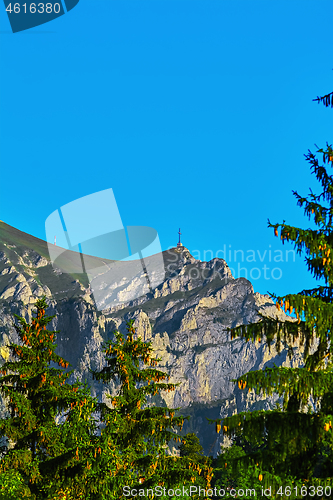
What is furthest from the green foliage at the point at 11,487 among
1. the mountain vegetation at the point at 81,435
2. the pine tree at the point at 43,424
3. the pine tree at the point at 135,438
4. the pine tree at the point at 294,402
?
the pine tree at the point at 294,402

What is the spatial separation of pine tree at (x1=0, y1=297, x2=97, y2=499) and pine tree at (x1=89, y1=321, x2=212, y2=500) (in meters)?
0.81

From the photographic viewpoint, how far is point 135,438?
755 inches

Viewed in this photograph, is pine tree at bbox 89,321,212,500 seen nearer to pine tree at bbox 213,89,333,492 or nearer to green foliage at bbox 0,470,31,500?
green foliage at bbox 0,470,31,500

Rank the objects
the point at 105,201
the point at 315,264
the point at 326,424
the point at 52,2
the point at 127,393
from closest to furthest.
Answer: the point at 326,424
the point at 315,264
the point at 127,393
the point at 52,2
the point at 105,201

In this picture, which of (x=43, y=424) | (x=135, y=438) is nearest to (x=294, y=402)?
(x=135, y=438)

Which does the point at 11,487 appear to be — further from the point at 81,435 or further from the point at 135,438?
the point at 135,438

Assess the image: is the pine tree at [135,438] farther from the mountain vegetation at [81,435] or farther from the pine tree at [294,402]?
the pine tree at [294,402]

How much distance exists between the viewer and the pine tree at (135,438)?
1575cm

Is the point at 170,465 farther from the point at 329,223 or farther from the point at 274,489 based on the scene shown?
the point at 329,223

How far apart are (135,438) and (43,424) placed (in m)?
3.89

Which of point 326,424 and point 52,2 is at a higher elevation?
point 52,2

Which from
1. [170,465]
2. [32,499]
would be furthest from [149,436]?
[32,499]

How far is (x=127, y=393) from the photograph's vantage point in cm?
2030

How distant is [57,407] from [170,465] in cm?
517
